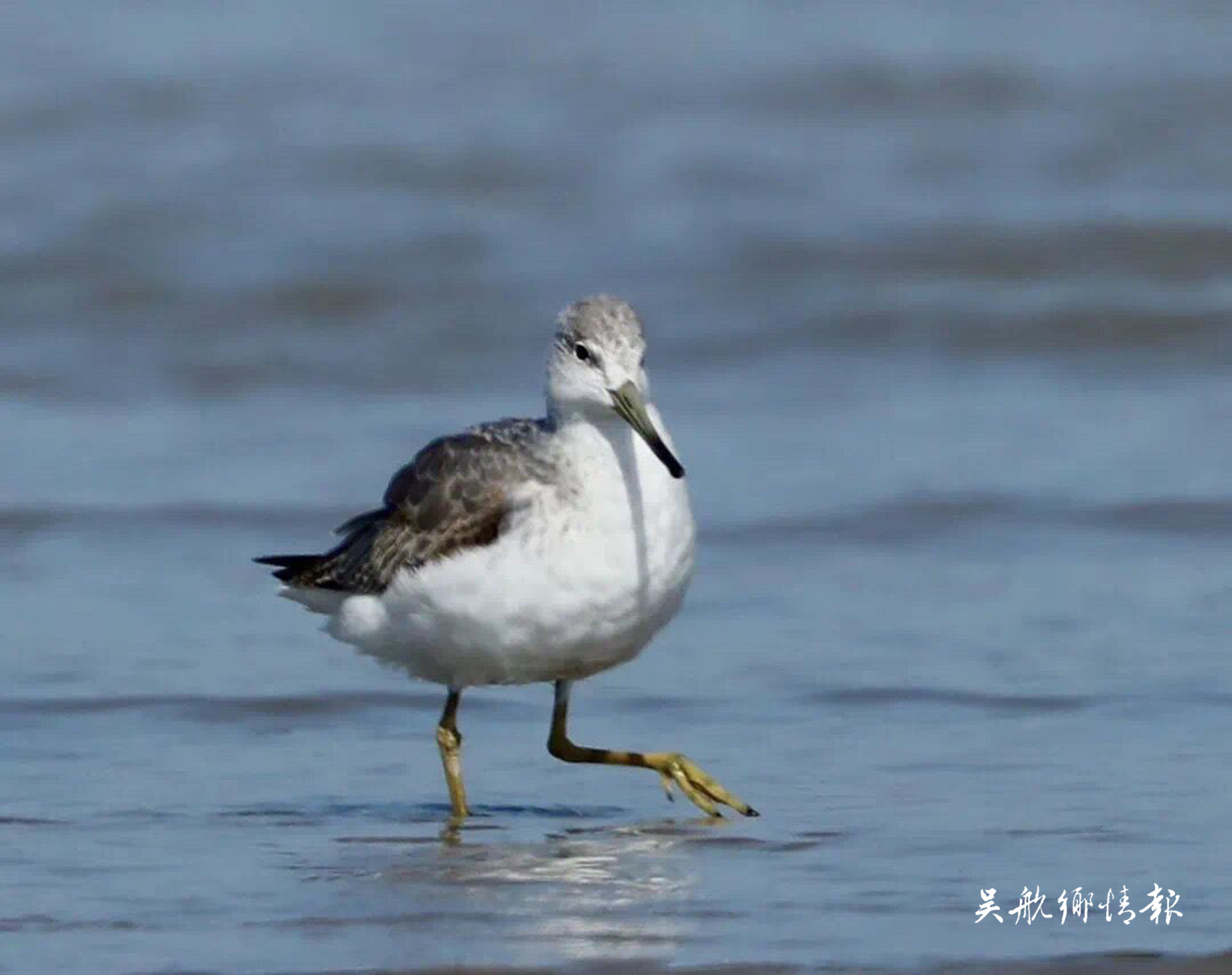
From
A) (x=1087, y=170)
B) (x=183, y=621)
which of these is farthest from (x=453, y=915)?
(x=1087, y=170)

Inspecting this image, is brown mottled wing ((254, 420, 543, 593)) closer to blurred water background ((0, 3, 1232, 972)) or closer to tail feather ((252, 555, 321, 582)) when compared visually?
tail feather ((252, 555, 321, 582))

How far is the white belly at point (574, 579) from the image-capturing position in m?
7.18

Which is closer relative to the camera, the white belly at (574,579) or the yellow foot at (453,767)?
the white belly at (574,579)

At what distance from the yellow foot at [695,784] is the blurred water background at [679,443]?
0.12 meters

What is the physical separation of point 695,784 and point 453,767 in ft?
2.54

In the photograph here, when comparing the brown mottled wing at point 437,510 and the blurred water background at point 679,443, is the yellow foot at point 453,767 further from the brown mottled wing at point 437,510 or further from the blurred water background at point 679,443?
the brown mottled wing at point 437,510

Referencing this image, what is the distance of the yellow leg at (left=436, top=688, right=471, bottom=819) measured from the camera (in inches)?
301

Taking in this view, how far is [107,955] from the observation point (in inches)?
232

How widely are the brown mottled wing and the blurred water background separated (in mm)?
692

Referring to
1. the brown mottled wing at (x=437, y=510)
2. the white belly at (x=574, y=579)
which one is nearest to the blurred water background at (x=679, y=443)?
the white belly at (x=574, y=579)

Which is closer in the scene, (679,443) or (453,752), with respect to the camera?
(453,752)

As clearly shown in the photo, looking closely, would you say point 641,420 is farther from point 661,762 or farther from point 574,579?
point 661,762

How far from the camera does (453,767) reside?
777cm

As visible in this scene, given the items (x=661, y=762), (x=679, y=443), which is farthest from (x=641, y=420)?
(x=679, y=443)
